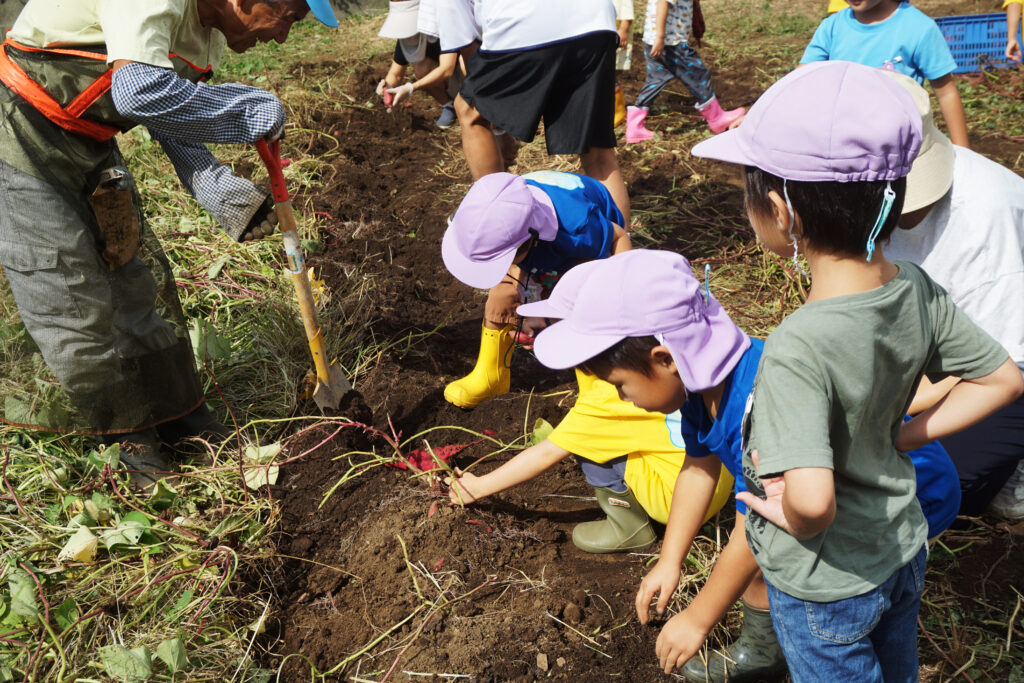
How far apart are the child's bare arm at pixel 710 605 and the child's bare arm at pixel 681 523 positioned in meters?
0.08

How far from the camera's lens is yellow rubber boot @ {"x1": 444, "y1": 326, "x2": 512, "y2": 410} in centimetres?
285

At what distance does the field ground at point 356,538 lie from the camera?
2039mm

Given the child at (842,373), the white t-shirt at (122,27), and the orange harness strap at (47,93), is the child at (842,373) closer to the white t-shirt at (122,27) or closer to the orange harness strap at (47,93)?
the white t-shirt at (122,27)

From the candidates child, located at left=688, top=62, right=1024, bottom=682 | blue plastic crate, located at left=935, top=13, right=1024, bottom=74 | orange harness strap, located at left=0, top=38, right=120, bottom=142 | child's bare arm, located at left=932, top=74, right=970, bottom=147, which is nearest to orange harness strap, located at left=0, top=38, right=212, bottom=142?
orange harness strap, located at left=0, top=38, right=120, bottom=142

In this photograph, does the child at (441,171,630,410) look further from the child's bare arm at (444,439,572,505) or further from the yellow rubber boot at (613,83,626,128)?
the yellow rubber boot at (613,83,626,128)

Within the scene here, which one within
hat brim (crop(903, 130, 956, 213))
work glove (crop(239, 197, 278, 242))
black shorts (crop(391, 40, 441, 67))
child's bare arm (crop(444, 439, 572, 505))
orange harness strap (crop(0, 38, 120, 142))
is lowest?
child's bare arm (crop(444, 439, 572, 505))

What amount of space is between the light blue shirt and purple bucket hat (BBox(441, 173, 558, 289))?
1664mm

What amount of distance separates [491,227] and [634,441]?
70 centimetres

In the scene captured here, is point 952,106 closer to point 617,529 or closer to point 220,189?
point 617,529

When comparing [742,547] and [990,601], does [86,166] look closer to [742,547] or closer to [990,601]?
[742,547]

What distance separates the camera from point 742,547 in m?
1.46

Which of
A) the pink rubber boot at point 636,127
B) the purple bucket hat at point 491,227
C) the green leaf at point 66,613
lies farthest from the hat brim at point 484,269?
the pink rubber boot at point 636,127

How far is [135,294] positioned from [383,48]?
503 centimetres

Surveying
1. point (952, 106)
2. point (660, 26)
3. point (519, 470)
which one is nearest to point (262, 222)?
point (519, 470)
